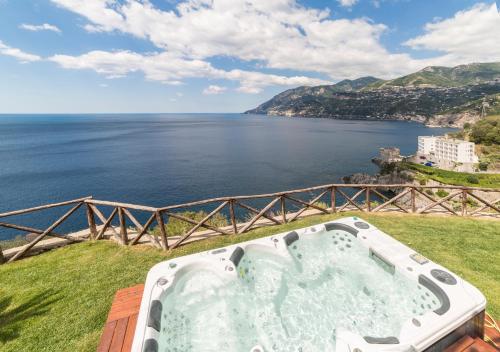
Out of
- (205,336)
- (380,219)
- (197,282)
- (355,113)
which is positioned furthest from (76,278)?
(355,113)

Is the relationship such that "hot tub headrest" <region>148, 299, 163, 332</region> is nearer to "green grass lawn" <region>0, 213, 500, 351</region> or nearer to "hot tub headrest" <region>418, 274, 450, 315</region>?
"green grass lawn" <region>0, 213, 500, 351</region>

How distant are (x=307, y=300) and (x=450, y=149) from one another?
70850 mm

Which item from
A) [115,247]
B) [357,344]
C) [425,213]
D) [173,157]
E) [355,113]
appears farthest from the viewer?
[355,113]

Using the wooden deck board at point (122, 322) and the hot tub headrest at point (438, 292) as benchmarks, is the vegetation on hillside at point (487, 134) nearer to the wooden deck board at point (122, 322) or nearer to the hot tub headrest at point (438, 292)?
the hot tub headrest at point (438, 292)

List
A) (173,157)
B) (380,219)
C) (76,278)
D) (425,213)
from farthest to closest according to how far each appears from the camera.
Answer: (173,157), (425,213), (380,219), (76,278)

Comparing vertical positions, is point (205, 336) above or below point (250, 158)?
above

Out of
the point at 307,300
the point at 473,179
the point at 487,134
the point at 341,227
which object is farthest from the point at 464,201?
the point at 487,134

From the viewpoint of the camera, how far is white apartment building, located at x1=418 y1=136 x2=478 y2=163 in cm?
5318

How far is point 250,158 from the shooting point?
188ft

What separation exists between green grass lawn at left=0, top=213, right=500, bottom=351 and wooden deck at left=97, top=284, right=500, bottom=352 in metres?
0.30

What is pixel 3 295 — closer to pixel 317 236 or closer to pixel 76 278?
pixel 76 278

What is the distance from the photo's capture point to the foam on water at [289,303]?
4.19 meters

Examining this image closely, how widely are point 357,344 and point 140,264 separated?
5.59 metres

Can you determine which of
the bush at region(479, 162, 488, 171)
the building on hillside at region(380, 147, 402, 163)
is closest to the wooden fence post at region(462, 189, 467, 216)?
the building on hillside at region(380, 147, 402, 163)
